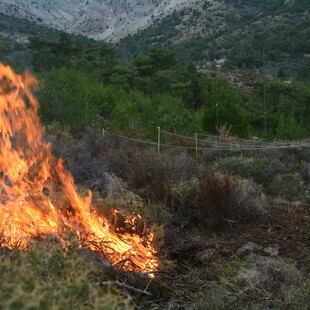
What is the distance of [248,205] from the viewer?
22.7 feet

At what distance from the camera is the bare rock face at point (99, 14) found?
151 meters

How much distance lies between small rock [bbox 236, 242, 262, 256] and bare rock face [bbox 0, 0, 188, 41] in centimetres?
14994

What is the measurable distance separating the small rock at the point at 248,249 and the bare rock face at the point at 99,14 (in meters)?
150

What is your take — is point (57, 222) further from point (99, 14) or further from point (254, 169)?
point (99, 14)

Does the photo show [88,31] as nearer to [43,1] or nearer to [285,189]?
[43,1]

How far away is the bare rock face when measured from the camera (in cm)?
15088

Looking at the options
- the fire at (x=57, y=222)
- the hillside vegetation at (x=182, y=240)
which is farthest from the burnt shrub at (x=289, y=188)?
the fire at (x=57, y=222)

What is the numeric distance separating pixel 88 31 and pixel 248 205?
563 feet

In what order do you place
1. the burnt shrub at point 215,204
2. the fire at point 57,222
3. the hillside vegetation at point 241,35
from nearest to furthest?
the fire at point 57,222 → the burnt shrub at point 215,204 → the hillside vegetation at point 241,35

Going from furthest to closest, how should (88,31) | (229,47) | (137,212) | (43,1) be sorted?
(88,31), (43,1), (229,47), (137,212)

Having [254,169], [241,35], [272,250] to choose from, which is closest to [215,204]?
[272,250]

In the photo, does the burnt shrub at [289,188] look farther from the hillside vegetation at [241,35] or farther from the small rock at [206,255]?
the hillside vegetation at [241,35]

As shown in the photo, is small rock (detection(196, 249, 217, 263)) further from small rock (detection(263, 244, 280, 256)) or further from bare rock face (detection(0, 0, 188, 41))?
bare rock face (detection(0, 0, 188, 41))

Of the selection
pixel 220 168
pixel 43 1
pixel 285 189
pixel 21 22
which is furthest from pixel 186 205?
pixel 43 1
